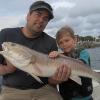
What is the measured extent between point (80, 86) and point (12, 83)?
1.20 meters

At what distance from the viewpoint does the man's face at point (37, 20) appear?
671 cm

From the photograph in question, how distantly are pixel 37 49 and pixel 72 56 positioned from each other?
2.23 ft

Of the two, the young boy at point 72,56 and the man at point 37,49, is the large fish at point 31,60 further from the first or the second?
the young boy at point 72,56

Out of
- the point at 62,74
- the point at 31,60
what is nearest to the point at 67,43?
the point at 62,74

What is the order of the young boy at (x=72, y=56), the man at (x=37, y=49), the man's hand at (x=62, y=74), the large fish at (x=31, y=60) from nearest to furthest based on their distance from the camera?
1. the large fish at (x=31, y=60)
2. the man's hand at (x=62, y=74)
3. the man at (x=37, y=49)
4. the young boy at (x=72, y=56)

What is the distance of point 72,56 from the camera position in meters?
7.02

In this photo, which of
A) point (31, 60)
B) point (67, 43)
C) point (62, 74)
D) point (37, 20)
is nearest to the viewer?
point (31, 60)

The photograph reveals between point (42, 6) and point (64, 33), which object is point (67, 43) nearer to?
point (64, 33)

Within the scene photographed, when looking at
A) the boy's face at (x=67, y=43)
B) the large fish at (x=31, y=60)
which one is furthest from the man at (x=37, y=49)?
the large fish at (x=31, y=60)

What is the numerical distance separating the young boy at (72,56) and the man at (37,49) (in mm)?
193

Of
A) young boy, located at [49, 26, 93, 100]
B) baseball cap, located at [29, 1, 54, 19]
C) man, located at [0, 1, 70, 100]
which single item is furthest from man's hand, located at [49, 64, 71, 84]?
baseball cap, located at [29, 1, 54, 19]

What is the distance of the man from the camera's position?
21.6 ft

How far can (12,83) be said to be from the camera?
6.64 metres

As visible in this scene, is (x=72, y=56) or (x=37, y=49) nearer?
(x=37, y=49)
